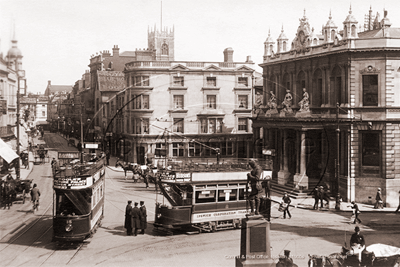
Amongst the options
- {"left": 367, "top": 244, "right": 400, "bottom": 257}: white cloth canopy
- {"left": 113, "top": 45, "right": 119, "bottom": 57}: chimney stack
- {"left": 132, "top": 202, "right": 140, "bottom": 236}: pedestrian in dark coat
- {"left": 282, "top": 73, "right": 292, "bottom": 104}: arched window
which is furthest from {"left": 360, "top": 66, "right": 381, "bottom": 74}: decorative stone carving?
{"left": 113, "top": 45, "right": 119, "bottom": 57}: chimney stack

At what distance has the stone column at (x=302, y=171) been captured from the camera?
39.3m

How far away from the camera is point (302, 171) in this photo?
40.0 meters

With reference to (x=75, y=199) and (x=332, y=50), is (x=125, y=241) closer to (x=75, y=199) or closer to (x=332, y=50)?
(x=75, y=199)

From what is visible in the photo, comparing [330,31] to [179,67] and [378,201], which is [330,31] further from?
[378,201]

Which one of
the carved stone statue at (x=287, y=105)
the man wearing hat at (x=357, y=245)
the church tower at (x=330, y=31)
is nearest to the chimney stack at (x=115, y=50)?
the carved stone statue at (x=287, y=105)

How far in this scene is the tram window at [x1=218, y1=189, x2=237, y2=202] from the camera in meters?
25.6

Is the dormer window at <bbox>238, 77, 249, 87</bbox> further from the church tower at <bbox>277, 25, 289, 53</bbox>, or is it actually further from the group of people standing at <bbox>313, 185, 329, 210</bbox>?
the group of people standing at <bbox>313, 185, 329, 210</bbox>

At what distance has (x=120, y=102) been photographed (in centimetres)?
5275

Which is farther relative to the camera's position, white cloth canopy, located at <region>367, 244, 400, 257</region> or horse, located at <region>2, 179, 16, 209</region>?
horse, located at <region>2, 179, 16, 209</region>

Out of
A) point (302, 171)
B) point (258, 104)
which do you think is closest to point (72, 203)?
point (302, 171)

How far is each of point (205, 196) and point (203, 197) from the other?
0.13 m

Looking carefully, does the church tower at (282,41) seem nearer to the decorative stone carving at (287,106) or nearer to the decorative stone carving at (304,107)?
the decorative stone carving at (287,106)

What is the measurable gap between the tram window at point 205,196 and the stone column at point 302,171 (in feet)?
49.4

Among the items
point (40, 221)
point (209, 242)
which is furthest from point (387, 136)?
point (40, 221)
